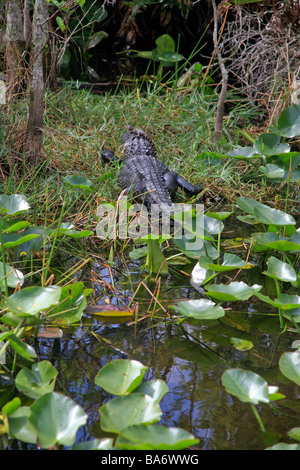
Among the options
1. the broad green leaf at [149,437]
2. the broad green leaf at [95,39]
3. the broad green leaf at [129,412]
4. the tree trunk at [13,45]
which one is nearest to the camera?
the broad green leaf at [149,437]

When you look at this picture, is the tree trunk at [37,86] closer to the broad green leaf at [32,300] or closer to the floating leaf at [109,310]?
the floating leaf at [109,310]

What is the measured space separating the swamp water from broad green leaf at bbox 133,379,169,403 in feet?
0.53

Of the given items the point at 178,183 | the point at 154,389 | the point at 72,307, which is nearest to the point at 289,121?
the point at 178,183

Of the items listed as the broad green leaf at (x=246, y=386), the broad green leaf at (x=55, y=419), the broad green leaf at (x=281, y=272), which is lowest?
the broad green leaf at (x=281, y=272)

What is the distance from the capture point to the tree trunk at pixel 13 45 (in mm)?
3428

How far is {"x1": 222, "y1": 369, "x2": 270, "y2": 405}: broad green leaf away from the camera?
4.62 feet

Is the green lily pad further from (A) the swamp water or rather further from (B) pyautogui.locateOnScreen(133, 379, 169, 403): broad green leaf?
(B) pyautogui.locateOnScreen(133, 379, 169, 403): broad green leaf

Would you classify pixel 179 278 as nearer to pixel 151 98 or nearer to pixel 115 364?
pixel 115 364

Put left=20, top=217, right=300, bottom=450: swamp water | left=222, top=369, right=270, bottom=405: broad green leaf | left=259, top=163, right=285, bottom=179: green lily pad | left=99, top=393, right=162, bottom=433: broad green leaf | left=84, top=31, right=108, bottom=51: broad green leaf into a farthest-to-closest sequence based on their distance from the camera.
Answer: left=84, top=31, right=108, bottom=51: broad green leaf < left=259, top=163, right=285, bottom=179: green lily pad < left=20, top=217, right=300, bottom=450: swamp water < left=222, top=369, right=270, bottom=405: broad green leaf < left=99, top=393, right=162, bottom=433: broad green leaf

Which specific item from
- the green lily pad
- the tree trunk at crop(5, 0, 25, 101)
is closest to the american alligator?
the green lily pad

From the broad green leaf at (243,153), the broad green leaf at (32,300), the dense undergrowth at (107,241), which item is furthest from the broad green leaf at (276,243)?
the broad green leaf at (32,300)

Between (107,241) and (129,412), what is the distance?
4.80 feet

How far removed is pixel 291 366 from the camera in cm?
157

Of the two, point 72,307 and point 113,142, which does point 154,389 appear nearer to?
point 72,307
